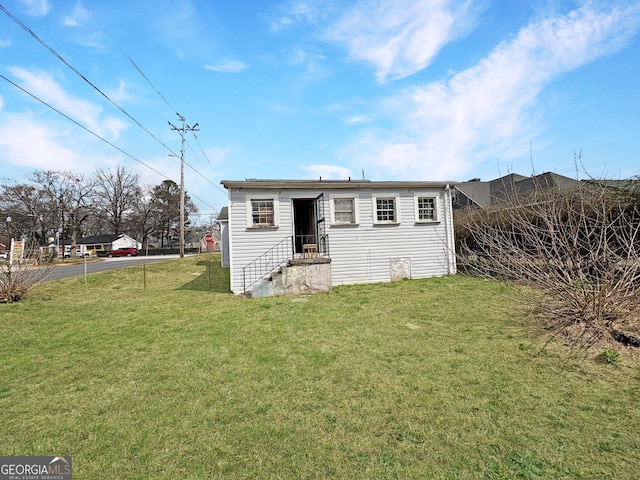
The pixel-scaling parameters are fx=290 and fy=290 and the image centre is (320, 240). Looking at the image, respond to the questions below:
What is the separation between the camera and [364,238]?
10.7 meters

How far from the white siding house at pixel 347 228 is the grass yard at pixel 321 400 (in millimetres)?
4144

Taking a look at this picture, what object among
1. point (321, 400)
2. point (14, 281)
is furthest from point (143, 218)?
point (321, 400)

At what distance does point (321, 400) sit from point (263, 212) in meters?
7.70

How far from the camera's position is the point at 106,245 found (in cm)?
4844

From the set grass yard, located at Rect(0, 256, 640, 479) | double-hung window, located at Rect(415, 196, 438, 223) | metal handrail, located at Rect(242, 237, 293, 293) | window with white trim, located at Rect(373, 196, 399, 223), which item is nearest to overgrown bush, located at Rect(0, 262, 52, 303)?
grass yard, located at Rect(0, 256, 640, 479)

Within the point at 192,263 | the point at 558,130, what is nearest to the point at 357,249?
the point at 558,130

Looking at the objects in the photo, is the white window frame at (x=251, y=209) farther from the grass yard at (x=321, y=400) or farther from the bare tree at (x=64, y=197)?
the bare tree at (x=64, y=197)

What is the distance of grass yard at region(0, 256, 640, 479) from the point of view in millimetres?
2117

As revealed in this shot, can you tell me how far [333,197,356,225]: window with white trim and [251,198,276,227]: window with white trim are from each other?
7.46ft

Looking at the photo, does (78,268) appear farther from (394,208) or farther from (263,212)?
(394,208)

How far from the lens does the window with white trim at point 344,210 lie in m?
10.6

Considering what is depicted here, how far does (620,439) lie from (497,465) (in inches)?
43.5

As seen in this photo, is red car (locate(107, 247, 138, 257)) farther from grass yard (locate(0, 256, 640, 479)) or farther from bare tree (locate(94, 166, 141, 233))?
grass yard (locate(0, 256, 640, 479))

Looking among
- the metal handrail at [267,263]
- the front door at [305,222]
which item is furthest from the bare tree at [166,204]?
the metal handrail at [267,263]
